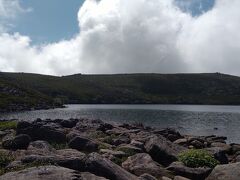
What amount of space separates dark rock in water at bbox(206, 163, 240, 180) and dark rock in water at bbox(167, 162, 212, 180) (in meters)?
1.79

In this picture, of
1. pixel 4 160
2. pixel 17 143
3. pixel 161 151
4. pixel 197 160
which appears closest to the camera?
pixel 4 160

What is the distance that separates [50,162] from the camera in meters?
21.1

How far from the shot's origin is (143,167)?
2538 cm

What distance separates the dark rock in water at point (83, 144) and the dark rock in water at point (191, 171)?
8659 millimetres

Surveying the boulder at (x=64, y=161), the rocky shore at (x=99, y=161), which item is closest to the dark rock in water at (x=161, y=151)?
the rocky shore at (x=99, y=161)

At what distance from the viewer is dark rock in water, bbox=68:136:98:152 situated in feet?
108

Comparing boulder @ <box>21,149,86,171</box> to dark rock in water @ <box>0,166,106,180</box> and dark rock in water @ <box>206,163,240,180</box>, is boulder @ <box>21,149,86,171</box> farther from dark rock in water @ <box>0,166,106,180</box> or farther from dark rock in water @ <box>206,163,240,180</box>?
dark rock in water @ <box>206,163,240,180</box>

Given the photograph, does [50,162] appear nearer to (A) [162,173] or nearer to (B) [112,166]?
(B) [112,166]

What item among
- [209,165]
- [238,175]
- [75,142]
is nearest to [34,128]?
[75,142]

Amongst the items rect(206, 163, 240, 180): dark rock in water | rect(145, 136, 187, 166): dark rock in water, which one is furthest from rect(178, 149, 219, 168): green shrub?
rect(206, 163, 240, 180): dark rock in water

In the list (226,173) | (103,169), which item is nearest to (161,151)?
(226,173)

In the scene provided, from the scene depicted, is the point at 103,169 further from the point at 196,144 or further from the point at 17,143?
the point at 196,144

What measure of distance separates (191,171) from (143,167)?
134 inches

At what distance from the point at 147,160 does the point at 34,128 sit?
56.5 ft
